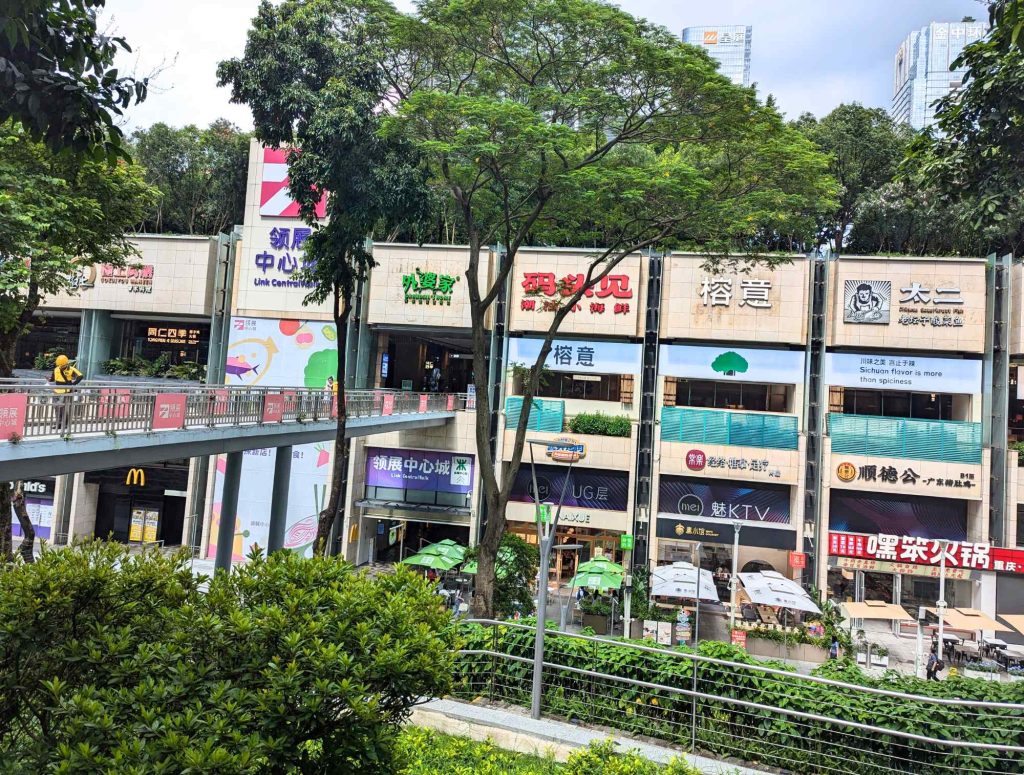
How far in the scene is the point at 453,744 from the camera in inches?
231

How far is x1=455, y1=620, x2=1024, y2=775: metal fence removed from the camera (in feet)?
20.2

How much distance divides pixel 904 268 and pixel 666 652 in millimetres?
21153

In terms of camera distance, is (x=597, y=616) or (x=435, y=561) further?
(x=597, y=616)

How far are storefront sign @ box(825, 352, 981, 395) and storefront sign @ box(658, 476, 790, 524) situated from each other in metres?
4.72

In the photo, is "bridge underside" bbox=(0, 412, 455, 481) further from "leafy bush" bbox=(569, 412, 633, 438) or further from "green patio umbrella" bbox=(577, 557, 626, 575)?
"leafy bush" bbox=(569, 412, 633, 438)

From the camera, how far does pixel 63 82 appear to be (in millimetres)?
4320

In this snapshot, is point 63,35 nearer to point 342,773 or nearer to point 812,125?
point 342,773

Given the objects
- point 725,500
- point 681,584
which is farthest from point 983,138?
point 725,500

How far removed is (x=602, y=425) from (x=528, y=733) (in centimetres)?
1757

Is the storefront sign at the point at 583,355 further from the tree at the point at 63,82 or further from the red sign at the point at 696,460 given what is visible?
the tree at the point at 63,82

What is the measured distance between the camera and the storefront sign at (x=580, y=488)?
78.3 feet

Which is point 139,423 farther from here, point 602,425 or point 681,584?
point 602,425

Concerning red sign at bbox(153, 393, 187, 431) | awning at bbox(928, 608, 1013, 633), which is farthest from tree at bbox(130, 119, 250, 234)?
awning at bbox(928, 608, 1013, 633)

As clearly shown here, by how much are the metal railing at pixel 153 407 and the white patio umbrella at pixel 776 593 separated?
12674mm
